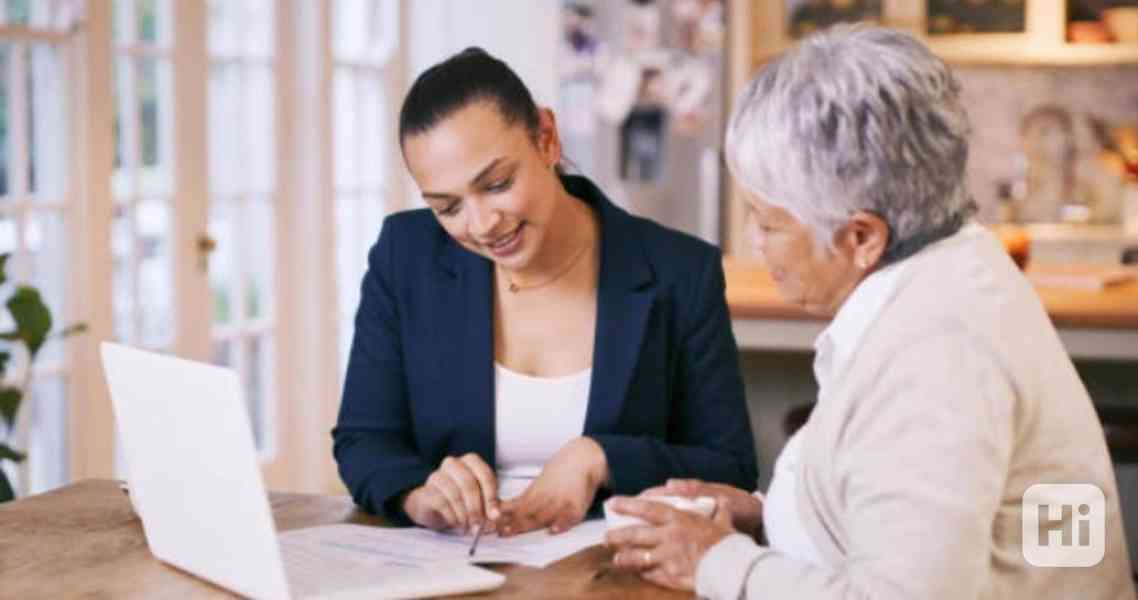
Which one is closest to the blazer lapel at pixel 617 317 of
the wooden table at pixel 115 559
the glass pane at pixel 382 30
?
the wooden table at pixel 115 559

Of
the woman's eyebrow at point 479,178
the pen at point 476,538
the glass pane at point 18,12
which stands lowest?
the pen at point 476,538

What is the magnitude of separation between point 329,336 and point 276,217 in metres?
0.49

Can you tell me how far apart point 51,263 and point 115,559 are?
228 centimetres

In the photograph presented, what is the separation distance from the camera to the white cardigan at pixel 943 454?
146 centimetres

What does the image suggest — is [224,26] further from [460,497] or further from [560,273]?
[460,497]

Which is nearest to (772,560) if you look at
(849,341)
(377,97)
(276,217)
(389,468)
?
(849,341)

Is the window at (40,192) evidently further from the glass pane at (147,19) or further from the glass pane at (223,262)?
the glass pane at (223,262)

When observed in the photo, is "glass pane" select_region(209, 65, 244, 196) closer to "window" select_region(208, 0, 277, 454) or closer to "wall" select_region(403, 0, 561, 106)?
"window" select_region(208, 0, 277, 454)

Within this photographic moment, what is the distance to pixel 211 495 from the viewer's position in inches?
66.1

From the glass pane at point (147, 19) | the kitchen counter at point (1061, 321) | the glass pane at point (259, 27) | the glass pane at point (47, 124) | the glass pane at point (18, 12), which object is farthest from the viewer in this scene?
the glass pane at point (259, 27)

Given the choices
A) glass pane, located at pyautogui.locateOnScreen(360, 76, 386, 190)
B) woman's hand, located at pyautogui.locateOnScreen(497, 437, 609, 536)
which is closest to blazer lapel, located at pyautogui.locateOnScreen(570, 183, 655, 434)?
woman's hand, located at pyautogui.locateOnScreen(497, 437, 609, 536)

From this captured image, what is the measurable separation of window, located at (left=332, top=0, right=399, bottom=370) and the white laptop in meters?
3.82

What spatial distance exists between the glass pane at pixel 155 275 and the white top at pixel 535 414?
238cm

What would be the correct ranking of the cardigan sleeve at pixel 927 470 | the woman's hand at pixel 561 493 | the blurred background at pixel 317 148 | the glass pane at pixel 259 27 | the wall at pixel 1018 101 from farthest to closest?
the wall at pixel 1018 101, the glass pane at pixel 259 27, the blurred background at pixel 317 148, the woman's hand at pixel 561 493, the cardigan sleeve at pixel 927 470
